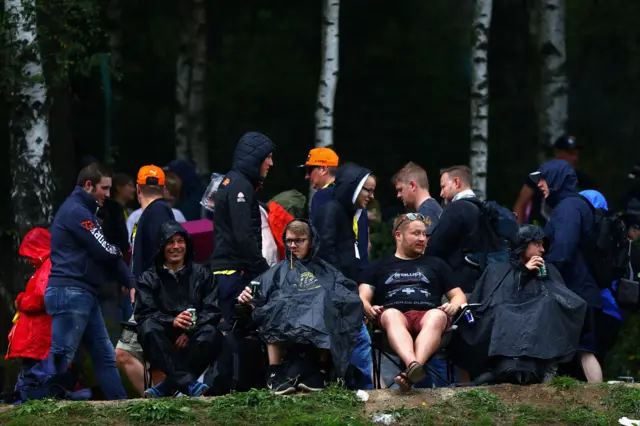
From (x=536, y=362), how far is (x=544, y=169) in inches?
69.9

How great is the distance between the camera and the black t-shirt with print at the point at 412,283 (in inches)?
515

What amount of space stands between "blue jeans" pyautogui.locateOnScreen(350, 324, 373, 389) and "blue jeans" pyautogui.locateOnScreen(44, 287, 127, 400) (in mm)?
1880

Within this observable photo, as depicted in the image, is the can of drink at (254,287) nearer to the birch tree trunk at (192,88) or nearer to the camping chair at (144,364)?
the camping chair at (144,364)

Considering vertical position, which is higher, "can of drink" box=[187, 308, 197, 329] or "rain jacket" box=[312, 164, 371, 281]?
"rain jacket" box=[312, 164, 371, 281]

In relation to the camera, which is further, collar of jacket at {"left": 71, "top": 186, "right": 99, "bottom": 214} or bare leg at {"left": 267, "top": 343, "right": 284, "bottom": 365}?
collar of jacket at {"left": 71, "top": 186, "right": 99, "bottom": 214}

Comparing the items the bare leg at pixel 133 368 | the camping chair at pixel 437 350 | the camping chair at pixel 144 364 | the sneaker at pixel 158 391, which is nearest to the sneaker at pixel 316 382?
the camping chair at pixel 437 350

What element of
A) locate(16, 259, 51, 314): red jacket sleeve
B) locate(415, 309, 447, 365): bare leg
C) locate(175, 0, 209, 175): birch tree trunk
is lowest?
locate(415, 309, 447, 365): bare leg

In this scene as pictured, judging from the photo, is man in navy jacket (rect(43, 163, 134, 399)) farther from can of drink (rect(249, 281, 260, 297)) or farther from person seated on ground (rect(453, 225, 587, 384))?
person seated on ground (rect(453, 225, 587, 384))

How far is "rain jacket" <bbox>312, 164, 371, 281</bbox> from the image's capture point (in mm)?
13508

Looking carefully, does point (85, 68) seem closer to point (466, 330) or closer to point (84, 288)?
point (84, 288)

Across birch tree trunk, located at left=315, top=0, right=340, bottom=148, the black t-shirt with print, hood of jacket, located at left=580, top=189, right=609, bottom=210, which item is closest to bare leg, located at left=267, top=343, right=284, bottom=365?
the black t-shirt with print

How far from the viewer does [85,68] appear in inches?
714

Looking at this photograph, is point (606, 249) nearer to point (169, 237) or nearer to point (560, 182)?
point (560, 182)

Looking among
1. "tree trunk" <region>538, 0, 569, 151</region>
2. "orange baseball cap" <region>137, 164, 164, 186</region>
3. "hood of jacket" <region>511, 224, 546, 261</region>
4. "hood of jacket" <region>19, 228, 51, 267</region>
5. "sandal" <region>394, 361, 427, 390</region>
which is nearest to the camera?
"sandal" <region>394, 361, 427, 390</region>
